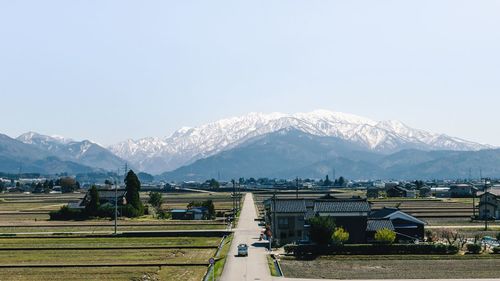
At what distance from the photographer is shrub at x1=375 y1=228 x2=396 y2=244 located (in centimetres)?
5656

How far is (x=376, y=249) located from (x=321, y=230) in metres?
5.18

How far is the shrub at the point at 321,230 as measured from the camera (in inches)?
2184

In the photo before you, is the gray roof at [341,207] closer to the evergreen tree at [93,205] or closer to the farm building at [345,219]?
the farm building at [345,219]

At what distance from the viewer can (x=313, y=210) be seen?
217ft

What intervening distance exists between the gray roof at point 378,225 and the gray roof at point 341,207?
1417mm

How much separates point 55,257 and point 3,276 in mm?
9565

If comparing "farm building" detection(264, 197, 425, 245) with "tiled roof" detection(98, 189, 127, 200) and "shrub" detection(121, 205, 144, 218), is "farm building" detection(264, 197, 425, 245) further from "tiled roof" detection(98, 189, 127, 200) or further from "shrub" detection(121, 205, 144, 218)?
"tiled roof" detection(98, 189, 127, 200)

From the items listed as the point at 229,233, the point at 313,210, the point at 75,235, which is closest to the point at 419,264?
the point at 313,210

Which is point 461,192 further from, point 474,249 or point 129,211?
point 474,249

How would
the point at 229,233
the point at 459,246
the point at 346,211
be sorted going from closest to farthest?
1. the point at 459,246
2. the point at 346,211
3. the point at 229,233

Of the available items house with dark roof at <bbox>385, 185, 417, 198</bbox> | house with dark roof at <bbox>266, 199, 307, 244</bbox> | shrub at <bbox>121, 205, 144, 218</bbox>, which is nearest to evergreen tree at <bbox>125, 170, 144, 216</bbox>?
shrub at <bbox>121, 205, 144, 218</bbox>

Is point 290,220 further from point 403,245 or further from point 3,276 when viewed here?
point 3,276

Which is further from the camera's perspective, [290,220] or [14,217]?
[14,217]

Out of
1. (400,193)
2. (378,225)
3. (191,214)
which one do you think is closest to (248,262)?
(378,225)
